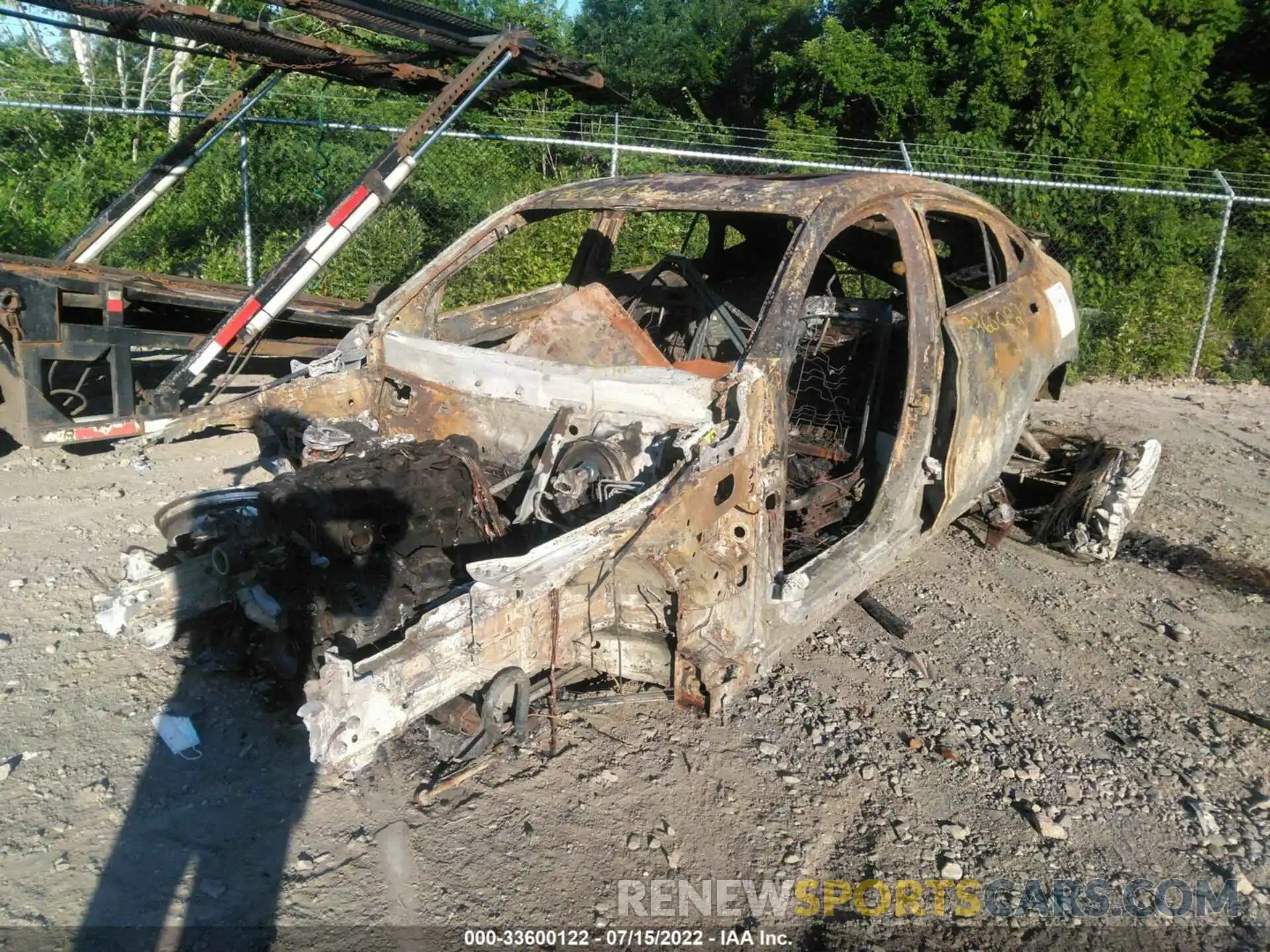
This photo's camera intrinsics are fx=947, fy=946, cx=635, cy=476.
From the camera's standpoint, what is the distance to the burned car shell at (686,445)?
2648 mm

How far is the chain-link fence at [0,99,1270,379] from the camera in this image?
9609 mm

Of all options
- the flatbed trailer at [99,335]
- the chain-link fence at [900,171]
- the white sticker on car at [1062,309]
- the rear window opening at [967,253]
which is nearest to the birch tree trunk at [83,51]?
the chain-link fence at [900,171]

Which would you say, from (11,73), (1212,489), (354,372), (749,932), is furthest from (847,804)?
(11,73)

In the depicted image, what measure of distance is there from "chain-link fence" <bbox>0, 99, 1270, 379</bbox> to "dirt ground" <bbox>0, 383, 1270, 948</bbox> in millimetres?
5749

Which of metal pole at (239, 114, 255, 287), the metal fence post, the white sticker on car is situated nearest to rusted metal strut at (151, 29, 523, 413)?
metal pole at (239, 114, 255, 287)

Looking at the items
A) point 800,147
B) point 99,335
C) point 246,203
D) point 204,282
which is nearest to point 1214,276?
point 800,147

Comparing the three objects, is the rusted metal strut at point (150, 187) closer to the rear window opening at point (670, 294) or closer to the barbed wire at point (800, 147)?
the barbed wire at point (800, 147)

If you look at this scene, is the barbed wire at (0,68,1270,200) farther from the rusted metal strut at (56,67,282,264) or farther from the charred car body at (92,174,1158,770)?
the charred car body at (92,174,1158,770)

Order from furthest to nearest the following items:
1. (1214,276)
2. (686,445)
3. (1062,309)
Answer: (1214,276), (1062,309), (686,445)

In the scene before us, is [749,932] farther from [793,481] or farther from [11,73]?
[11,73]

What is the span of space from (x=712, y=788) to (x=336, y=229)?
4344 millimetres

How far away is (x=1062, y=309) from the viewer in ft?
16.7

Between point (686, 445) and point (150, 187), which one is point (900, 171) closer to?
point (150, 187)

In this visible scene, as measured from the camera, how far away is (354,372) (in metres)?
4.20
